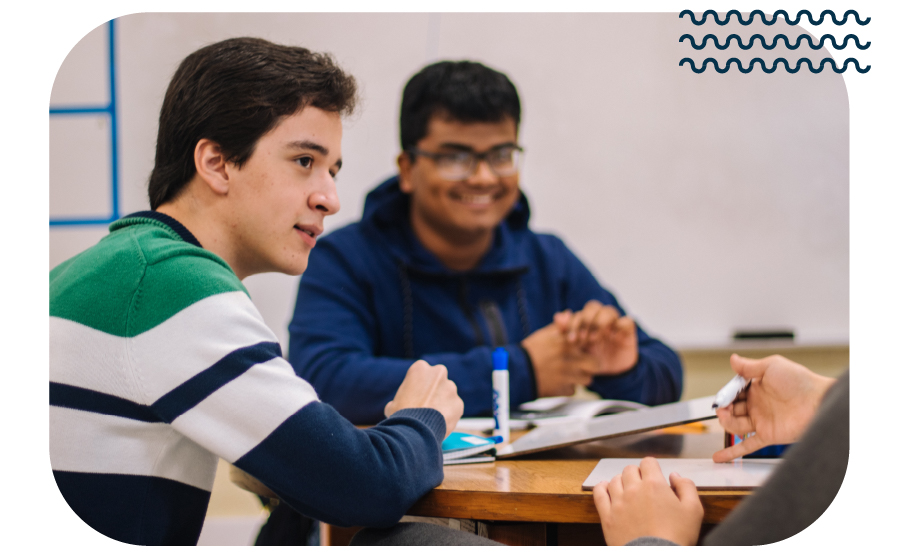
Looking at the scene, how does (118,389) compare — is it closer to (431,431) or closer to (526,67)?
(431,431)

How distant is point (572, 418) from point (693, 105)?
1.12 meters

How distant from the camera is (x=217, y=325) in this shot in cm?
63

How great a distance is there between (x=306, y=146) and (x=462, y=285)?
0.76 meters

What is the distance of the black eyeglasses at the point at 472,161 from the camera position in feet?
4.70

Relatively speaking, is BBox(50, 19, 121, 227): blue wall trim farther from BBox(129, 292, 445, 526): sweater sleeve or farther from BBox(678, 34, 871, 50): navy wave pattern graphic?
BBox(678, 34, 871, 50): navy wave pattern graphic

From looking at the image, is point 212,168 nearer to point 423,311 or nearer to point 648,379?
point 423,311

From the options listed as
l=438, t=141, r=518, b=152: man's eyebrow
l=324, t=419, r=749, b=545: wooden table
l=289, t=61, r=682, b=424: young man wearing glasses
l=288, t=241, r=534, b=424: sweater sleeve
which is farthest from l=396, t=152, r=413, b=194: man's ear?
l=324, t=419, r=749, b=545: wooden table

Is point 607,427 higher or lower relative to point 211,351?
lower

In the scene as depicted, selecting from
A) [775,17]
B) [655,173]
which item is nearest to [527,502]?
[775,17]

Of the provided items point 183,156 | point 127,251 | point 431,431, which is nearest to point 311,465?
point 431,431

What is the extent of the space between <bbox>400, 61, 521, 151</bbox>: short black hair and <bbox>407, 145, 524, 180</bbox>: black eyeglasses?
2.5 inches

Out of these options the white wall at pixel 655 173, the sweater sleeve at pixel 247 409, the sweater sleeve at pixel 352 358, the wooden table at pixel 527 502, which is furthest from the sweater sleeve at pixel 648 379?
the sweater sleeve at pixel 247 409

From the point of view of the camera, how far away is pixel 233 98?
2.55ft

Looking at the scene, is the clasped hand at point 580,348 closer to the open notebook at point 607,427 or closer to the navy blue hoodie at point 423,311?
the navy blue hoodie at point 423,311
